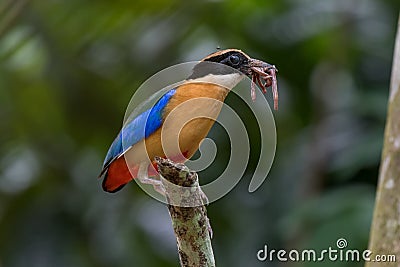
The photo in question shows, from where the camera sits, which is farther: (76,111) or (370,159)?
(76,111)

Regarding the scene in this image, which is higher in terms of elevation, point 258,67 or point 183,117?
point 258,67

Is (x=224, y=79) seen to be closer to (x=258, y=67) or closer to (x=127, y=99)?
(x=258, y=67)

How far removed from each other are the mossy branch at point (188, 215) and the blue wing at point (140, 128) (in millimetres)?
531

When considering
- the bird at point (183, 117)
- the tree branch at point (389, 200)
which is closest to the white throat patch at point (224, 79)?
the bird at point (183, 117)

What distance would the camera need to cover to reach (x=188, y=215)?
265 centimetres

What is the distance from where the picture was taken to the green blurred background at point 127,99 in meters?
5.50

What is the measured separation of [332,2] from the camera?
19.4 ft

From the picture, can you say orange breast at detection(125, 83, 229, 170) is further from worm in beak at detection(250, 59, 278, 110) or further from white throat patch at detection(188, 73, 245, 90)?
worm in beak at detection(250, 59, 278, 110)

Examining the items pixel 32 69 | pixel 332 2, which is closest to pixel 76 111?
pixel 32 69

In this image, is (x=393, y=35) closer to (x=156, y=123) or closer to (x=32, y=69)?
(x=32, y=69)

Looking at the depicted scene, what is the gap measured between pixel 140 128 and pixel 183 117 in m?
0.18

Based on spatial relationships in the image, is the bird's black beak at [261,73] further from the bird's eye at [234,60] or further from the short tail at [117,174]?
the short tail at [117,174]

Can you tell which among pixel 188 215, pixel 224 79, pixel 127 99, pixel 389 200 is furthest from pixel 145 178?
pixel 127 99

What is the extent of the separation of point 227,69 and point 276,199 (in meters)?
2.48
